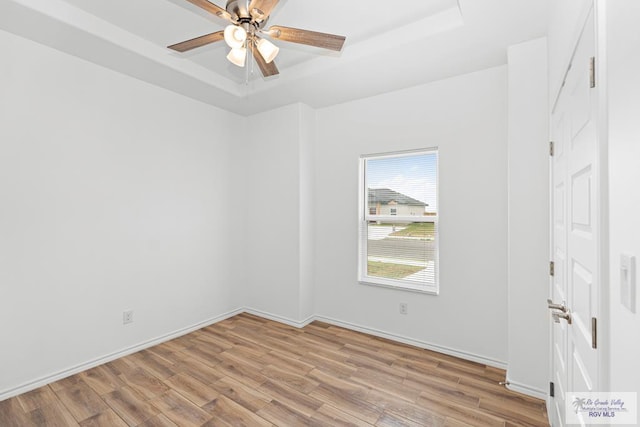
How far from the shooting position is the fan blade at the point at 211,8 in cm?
164

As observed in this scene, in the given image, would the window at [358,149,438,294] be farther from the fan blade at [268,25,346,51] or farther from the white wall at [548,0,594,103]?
the fan blade at [268,25,346,51]

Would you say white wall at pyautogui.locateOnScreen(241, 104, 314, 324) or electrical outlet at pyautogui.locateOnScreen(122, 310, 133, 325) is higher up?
white wall at pyautogui.locateOnScreen(241, 104, 314, 324)

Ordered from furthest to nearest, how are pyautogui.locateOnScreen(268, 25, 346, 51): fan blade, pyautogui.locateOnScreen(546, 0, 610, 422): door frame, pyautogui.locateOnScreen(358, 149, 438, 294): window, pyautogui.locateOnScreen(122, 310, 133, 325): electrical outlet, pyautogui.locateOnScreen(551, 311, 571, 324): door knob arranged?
pyautogui.locateOnScreen(358, 149, 438, 294): window < pyautogui.locateOnScreen(122, 310, 133, 325): electrical outlet < pyautogui.locateOnScreen(268, 25, 346, 51): fan blade < pyautogui.locateOnScreen(551, 311, 571, 324): door knob < pyautogui.locateOnScreen(546, 0, 610, 422): door frame

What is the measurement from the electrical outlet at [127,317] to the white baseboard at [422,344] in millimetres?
2055

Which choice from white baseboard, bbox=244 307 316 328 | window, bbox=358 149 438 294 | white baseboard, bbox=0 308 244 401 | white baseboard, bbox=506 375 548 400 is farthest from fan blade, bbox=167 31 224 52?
white baseboard, bbox=506 375 548 400

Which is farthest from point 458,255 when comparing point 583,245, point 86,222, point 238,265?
point 86,222

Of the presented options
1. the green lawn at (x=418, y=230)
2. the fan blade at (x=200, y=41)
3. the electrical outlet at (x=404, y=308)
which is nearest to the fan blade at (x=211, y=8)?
the fan blade at (x=200, y=41)

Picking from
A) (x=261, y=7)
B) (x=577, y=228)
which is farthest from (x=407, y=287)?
(x=261, y=7)

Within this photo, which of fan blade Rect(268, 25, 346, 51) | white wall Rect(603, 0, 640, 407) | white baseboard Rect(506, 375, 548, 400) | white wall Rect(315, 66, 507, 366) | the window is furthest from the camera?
the window

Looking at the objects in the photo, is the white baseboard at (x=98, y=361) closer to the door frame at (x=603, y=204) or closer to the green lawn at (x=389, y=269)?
the green lawn at (x=389, y=269)

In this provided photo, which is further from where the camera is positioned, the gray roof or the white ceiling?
the gray roof

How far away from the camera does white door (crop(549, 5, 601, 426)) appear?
3.20 ft

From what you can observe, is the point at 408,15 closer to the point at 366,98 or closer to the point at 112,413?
the point at 366,98

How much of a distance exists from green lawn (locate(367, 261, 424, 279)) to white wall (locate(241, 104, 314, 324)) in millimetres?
798
